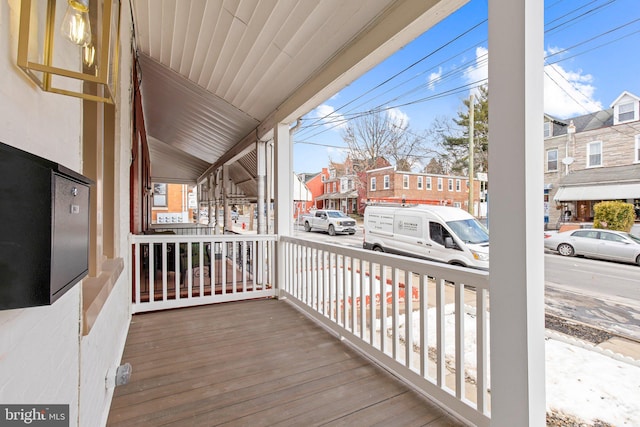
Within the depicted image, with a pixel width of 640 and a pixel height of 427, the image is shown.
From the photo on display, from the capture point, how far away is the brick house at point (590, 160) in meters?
1.06

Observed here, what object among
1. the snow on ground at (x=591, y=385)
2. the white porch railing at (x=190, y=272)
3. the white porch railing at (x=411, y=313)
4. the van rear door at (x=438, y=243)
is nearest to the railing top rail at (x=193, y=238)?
the white porch railing at (x=190, y=272)

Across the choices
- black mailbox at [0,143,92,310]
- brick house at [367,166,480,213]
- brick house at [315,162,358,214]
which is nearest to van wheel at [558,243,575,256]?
brick house at [367,166,480,213]

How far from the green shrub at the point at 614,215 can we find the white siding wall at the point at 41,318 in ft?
5.28

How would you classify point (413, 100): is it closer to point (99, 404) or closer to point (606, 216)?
point (606, 216)

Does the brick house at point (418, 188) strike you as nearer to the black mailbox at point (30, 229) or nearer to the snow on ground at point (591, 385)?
the snow on ground at point (591, 385)

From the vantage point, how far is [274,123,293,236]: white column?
157 inches

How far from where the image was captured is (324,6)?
2.22 m

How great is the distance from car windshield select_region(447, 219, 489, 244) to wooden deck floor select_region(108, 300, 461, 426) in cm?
101

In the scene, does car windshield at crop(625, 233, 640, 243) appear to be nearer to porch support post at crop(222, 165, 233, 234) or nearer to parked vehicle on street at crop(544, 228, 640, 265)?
parked vehicle on street at crop(544, 228, 640, 265)

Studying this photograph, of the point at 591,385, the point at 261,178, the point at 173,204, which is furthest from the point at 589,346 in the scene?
the point at 173,204

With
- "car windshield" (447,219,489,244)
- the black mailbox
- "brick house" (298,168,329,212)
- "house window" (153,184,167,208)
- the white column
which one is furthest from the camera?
"house window" (153,184,167,208)

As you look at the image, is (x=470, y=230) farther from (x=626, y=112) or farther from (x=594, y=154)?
(x=626, y=112)

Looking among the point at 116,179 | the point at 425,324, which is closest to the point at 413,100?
the point at 425,324

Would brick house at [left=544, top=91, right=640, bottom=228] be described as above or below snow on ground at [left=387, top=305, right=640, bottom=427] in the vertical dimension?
above
